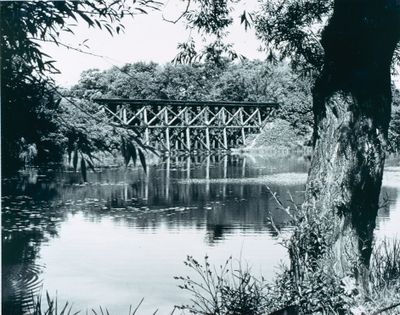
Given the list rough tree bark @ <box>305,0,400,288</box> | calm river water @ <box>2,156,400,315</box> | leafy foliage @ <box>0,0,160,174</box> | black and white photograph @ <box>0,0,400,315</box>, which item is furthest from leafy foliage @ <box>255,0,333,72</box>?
leafy foliage @ <box>0,0,160,174</box>

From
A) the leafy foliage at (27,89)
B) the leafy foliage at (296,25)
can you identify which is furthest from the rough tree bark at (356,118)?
the leafy foliage at (296,25)

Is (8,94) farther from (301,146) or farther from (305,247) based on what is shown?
(301,146)

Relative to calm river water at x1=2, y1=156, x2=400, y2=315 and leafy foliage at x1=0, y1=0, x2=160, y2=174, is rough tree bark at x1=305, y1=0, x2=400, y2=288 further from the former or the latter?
leafy foliage at x1=0, y1=0, x2=160, y2=174

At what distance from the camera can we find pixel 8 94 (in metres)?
2.68

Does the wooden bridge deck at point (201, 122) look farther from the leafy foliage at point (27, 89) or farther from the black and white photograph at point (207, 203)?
the leafy foliage at point (27, 89)

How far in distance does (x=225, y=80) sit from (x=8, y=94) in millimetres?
22683

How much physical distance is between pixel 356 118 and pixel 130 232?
5.18 meters

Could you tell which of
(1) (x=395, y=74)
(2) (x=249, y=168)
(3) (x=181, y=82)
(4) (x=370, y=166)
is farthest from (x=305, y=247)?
(3) (x=181, y=82)

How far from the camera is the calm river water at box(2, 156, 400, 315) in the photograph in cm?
568

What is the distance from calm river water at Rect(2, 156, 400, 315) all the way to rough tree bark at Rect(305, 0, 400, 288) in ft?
1.15

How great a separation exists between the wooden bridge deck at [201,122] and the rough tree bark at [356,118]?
1847 cm

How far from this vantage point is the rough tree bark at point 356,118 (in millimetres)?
3828

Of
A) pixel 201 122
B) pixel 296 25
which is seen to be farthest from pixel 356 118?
pixel 201 122

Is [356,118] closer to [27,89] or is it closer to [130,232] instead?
[27,89]
